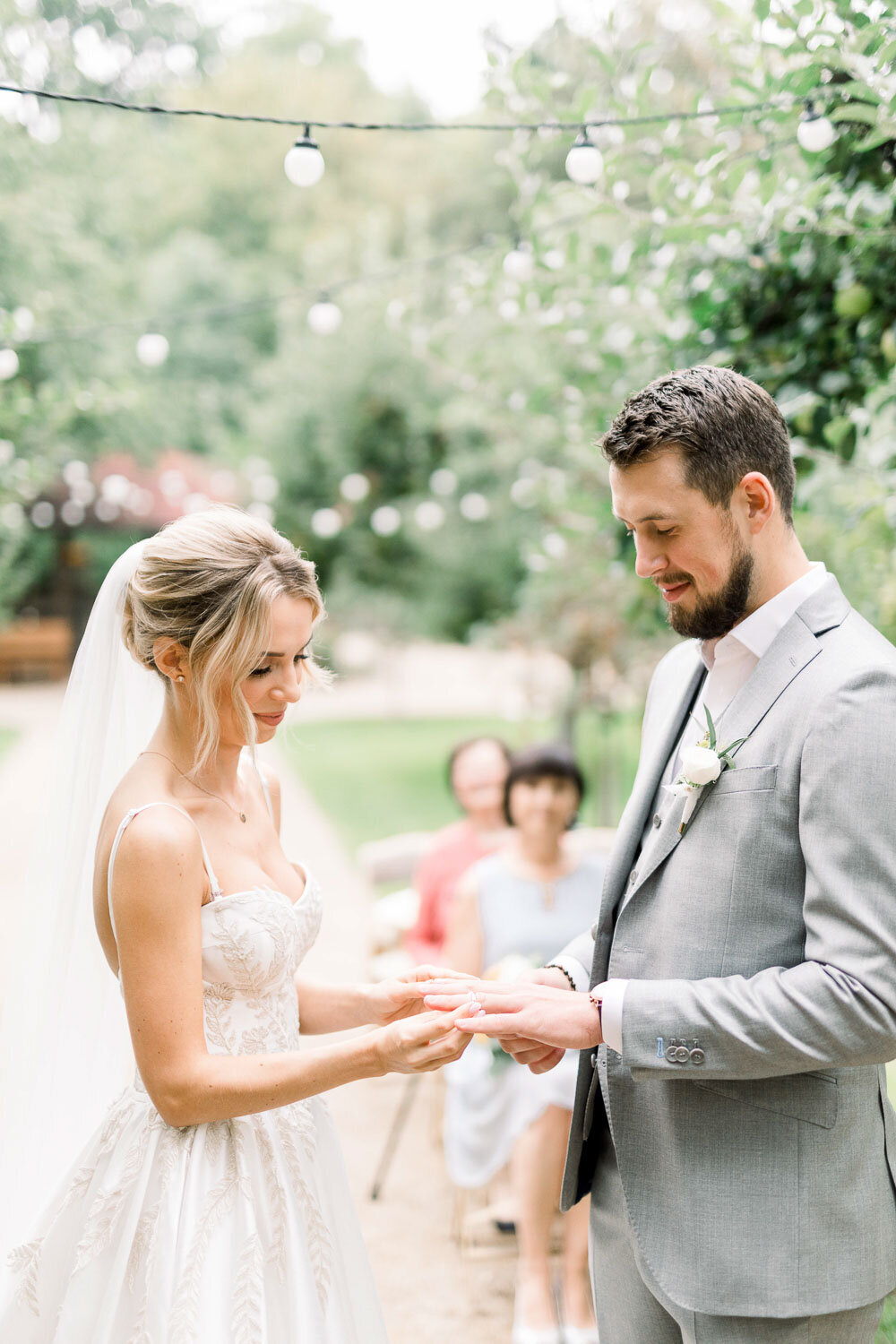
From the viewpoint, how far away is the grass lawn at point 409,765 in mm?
10805

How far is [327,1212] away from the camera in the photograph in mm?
2041

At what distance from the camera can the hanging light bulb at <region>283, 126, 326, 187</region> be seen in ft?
9.59

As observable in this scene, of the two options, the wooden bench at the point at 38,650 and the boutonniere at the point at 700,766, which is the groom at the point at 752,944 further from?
the wooden bench at the point at 38,650

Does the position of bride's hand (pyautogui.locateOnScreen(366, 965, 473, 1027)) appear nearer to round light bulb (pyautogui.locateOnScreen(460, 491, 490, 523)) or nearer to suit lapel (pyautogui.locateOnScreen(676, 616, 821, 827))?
suit lapel (pyautogui.locateOnScreen(676, 616, 821, 827))

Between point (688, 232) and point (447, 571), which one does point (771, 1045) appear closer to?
point (688, 232)

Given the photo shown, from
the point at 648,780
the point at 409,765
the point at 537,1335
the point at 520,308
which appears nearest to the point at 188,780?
the point at 648,780

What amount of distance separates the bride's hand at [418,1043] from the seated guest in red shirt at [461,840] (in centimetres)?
257

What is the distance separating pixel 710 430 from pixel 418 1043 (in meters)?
1.12

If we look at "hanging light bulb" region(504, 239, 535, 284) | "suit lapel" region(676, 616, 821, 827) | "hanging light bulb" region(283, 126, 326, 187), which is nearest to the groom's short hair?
"suit lapel" region(676, 616, 821, 827)

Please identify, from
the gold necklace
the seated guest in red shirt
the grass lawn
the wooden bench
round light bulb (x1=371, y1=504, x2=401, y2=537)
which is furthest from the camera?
the wooden bench

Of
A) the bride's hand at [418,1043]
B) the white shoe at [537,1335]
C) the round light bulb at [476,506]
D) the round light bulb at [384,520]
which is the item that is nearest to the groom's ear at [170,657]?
the bride's hand at [418,1043]

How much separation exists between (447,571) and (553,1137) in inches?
317

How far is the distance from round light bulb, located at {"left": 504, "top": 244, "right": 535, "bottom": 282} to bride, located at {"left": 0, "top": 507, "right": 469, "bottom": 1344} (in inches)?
94.4

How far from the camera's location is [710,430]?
1702mm
